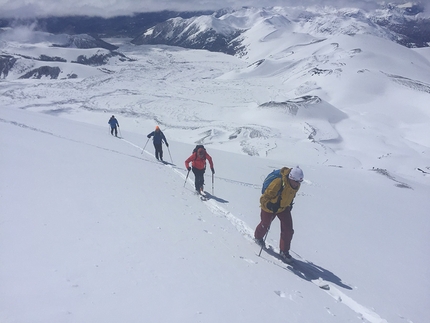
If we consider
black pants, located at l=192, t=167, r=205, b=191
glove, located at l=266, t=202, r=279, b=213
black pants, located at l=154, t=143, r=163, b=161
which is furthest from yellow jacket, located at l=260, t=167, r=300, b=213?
black pants, located at l=154, t=143, r=163, b=161

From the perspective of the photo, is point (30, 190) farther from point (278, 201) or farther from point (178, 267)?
point (278, 201)

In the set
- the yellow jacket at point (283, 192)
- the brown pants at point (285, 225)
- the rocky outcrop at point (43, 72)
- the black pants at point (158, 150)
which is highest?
the yellow jacket at point (283, 192)

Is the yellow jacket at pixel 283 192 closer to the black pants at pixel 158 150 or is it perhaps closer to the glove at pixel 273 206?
the glove at pixel 273 206

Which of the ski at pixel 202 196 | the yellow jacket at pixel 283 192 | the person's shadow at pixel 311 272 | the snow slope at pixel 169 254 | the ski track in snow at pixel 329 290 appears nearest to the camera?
the snow slope at pixel 169 254

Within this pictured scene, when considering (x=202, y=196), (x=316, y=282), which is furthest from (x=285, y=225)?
(x=202, y=196)

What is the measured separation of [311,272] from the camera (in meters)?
5.96

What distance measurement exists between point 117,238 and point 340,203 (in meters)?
8.99

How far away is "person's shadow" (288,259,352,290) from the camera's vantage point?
5.70 m

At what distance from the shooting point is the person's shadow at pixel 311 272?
5695 millimetres

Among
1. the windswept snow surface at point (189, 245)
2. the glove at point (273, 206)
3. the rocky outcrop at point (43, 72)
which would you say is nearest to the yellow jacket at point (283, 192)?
the glove at point (273, 206)

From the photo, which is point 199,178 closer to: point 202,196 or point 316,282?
point 202,196

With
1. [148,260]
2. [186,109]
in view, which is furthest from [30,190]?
[186,109]

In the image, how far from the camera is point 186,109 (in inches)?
1869

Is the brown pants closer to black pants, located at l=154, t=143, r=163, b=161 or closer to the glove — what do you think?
the glove
